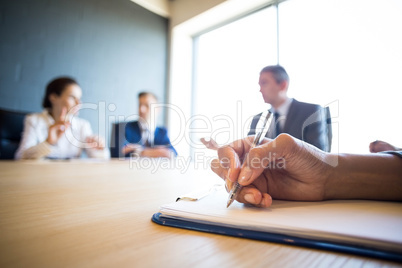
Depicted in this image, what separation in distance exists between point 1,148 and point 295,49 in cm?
161

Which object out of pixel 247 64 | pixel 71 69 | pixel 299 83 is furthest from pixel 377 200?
pixel 71 69

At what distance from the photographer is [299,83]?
12.9 inches

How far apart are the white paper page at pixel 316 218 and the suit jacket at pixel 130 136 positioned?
140 cm

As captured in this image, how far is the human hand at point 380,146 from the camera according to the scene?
0.33 metres

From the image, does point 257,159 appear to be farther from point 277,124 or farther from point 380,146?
point 380,146

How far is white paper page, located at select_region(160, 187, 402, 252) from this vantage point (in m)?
0.15

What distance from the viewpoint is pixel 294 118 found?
32cm

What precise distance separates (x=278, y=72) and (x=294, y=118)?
89mm

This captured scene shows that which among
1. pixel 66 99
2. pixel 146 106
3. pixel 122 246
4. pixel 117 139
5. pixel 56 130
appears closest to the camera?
pixel 122 246

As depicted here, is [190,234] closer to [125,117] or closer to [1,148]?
[1,148]

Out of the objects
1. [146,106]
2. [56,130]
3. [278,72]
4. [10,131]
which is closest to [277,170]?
[278,72]

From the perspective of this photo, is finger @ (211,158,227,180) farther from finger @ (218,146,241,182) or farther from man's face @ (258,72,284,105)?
man's face @ (258,72,284,105)

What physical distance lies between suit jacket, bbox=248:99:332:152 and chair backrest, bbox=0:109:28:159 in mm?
1542

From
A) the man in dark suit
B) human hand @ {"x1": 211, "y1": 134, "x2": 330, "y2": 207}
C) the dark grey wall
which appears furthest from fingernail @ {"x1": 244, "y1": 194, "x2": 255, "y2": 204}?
the dark grey wall
